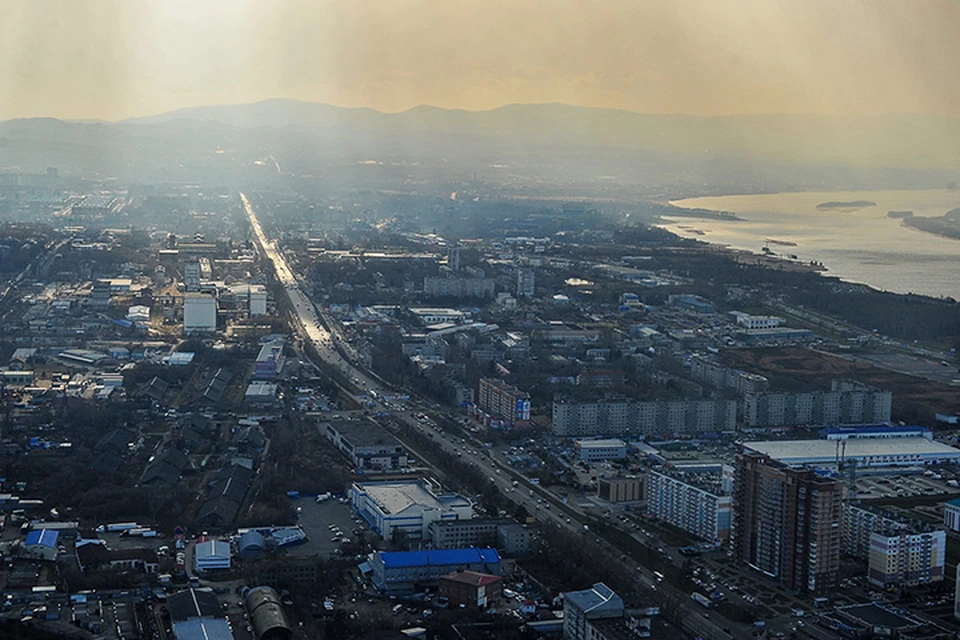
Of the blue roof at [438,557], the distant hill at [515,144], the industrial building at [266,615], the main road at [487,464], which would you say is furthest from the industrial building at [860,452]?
the distant hill at [515,144]

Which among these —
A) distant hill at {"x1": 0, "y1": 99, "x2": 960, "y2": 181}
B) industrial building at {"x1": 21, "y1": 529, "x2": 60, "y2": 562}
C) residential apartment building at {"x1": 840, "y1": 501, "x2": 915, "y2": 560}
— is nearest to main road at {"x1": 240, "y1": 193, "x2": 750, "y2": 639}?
residential apartment building at {"x1": 840, "y1": 501, "x2": 915, "y2": 560}

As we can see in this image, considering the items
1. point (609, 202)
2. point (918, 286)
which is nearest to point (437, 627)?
point (918, 286)

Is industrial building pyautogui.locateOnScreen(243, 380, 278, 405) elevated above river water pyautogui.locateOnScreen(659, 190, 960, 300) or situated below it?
below

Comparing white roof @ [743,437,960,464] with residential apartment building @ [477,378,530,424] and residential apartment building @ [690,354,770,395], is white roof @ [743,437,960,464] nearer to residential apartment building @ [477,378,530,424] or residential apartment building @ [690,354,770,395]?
residential apartment building @ [690,354,770,395]

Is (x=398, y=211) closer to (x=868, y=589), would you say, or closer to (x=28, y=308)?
(x=28, y=308)

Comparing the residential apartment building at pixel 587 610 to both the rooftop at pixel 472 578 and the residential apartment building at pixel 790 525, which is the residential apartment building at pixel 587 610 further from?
the residential apartment building at pixel 790 525
